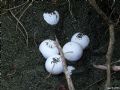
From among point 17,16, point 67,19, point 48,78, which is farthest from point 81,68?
point 17,16

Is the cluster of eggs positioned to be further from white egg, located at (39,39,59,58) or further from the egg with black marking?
the egg with black marking

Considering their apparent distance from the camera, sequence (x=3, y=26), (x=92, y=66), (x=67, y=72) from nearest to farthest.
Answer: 1. (x=67, y=72)
2. (x=92, y=66)
3. (x=3, y=26)

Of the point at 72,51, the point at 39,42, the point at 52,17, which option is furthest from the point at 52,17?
the point at 72,51

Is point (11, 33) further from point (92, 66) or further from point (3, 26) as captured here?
point (92, 66)

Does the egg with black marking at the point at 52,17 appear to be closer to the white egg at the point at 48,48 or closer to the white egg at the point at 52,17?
the white egg at the point at 52,17

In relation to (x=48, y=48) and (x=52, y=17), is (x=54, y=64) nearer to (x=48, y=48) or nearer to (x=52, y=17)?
(x=48, y=48)

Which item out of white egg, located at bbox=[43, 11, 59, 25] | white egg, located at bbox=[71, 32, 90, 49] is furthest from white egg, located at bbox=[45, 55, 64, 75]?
white egg, located at bbox=[43, 11, 59, 25]

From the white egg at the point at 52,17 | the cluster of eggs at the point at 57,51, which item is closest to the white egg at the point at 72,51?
the cluster of eggs at the point at 57,51
